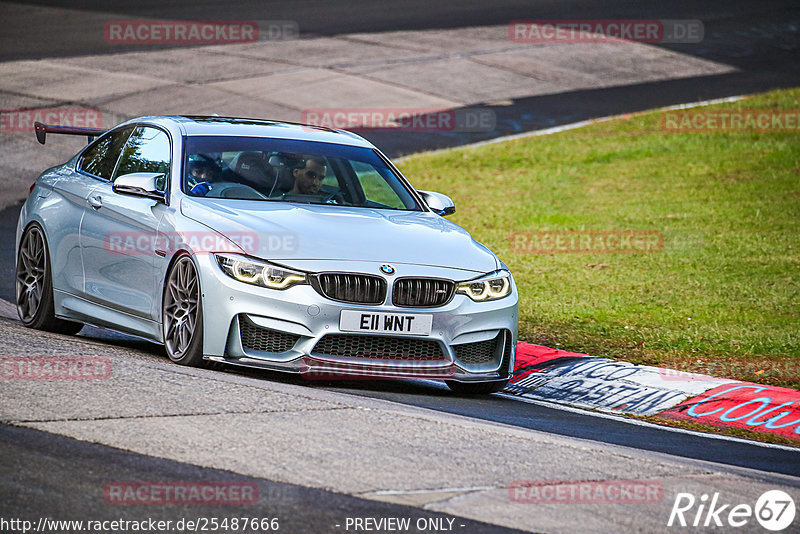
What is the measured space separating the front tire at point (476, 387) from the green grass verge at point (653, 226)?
5.38ft

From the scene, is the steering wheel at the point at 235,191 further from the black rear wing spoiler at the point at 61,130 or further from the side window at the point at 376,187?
the black rear wing spoiler at the point at 61,130

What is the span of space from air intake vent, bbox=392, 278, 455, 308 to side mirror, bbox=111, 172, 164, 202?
1.78 metres

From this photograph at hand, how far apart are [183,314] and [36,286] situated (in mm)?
2084

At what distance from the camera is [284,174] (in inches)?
344

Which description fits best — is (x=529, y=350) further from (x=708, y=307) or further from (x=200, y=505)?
(x=200, y=505)

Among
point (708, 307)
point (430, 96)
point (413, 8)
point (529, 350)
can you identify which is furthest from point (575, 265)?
point (413, 8)

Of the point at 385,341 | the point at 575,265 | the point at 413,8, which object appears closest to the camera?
the point at 385,341

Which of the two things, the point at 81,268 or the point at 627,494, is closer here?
the point at 627,494

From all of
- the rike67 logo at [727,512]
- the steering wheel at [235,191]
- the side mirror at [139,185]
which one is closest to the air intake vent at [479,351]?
the steering wheel at [235,191]

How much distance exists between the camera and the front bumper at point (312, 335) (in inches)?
295

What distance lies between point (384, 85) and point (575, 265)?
11.8 metres

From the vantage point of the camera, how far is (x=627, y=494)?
5.51m

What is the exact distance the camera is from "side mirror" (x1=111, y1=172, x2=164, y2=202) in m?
8.29

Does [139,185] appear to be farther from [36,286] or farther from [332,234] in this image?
[36,286]
